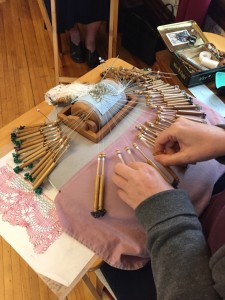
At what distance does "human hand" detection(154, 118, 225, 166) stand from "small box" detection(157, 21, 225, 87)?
1.77ft

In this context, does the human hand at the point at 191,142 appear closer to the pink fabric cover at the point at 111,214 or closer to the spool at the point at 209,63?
the pink fabric cover at the point at 111,214

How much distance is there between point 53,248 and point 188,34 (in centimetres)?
127

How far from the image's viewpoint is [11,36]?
2660 mm

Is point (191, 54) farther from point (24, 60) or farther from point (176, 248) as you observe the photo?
point (24, 60)

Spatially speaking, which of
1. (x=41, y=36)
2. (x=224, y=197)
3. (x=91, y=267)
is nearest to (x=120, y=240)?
(x=91, y=267)

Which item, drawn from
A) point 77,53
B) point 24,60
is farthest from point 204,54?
point 24,60

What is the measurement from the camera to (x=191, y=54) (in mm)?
1381

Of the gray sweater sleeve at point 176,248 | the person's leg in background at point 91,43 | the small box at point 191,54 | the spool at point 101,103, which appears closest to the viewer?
the gray sweater sleeve at point 176,248

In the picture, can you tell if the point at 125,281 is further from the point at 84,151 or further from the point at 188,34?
the point at 188,34

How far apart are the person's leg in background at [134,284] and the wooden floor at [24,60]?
2.70 ft

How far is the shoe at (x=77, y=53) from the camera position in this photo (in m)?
2.42

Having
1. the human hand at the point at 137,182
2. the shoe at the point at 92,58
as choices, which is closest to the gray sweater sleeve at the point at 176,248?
the human hand at the point at 137,182

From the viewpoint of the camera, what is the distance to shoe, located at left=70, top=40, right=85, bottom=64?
2.42 metres

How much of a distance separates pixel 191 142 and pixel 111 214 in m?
0.29
